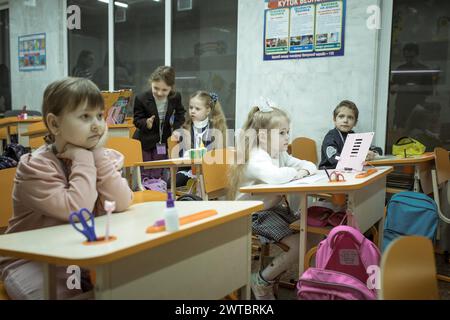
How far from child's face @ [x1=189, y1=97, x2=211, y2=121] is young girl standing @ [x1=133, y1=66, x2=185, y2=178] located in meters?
0.25

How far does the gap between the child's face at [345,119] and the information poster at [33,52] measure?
16.7ft

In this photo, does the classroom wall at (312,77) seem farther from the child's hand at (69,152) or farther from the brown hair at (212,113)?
the child's hand at (69,152)

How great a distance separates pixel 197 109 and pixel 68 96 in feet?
8.10

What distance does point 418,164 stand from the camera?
10.7 feet

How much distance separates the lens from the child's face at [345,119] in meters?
3.81

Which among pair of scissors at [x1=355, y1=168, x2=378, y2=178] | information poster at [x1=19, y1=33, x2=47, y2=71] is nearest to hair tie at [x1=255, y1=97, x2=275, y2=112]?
pair of scissors at [x1=355, y1=168, x2=378, y2=178]

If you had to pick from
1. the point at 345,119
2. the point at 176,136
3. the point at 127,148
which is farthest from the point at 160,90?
the point at 345,119

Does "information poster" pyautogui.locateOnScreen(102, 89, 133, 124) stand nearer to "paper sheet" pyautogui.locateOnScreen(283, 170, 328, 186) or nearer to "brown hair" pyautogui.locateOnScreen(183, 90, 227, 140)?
"brown hair" pyautogui.locateOnScreen(183, 90, 227, 140)

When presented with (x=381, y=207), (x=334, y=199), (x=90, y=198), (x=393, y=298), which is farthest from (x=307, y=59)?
(x=393, y=298)

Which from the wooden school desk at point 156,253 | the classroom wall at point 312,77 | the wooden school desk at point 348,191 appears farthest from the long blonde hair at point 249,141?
the classroom wall at point 312,77

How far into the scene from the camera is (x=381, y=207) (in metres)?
2.85

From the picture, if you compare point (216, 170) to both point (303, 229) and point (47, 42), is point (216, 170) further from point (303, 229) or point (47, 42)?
point (47, 42)

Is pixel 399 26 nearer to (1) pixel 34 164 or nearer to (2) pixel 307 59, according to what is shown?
(2) pixel 307 59

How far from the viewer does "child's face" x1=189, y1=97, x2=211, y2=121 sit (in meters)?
3.92
